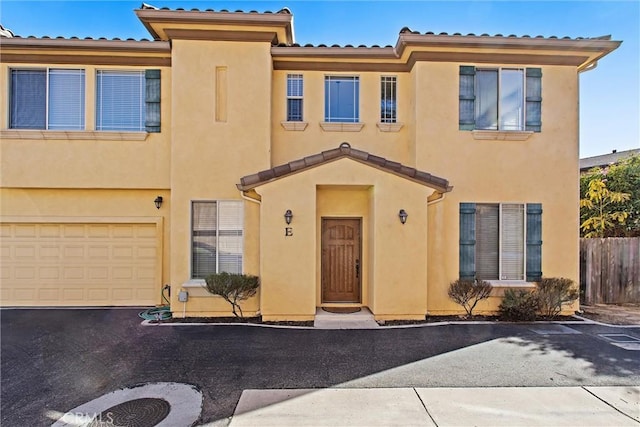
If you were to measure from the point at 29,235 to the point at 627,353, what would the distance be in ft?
46.2

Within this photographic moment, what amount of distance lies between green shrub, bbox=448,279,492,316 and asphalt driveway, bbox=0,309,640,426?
0.69 metres

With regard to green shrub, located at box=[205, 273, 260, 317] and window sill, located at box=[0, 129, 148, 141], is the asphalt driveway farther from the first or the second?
window sill, located at box=[0, 129, 148, 141]

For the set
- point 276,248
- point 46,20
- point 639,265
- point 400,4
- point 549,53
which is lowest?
point 639,265

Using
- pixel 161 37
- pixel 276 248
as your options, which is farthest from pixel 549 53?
pixel 161 37

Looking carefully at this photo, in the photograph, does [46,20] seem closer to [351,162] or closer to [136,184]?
[136,184]

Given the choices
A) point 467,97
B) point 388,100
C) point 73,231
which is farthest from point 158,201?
point 467,97

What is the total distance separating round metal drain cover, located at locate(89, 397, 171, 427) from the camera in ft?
12.7

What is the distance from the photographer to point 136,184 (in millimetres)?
8617

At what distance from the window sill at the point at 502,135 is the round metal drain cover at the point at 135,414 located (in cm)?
862

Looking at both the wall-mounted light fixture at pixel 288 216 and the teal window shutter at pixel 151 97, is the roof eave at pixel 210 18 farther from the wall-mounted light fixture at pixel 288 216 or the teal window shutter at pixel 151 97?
the wall-mounted light fixture at pixel 288 216

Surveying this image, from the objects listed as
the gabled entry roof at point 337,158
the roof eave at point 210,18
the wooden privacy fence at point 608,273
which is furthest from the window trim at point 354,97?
the wooden privacy fence at point 608,273

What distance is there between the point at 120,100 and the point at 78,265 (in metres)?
4.65

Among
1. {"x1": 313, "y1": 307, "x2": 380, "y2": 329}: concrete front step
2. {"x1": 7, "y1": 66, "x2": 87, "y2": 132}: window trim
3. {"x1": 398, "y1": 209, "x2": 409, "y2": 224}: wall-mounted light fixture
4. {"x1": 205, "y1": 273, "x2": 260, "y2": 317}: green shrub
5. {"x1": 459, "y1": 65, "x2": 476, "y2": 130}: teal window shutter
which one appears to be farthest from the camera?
{"x1": 7, "y1": 66, "x2": 87, "y2": 132}: window trim

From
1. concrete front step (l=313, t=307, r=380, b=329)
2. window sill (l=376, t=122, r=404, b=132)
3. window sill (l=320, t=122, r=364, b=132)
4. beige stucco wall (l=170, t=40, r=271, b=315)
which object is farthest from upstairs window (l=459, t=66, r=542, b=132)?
concrete front step (l=313, t=307, r=380, b=329)
